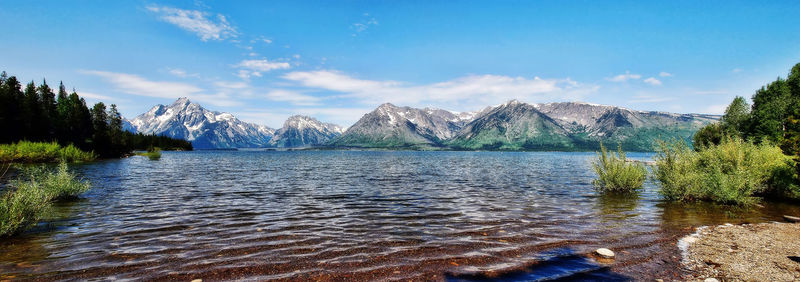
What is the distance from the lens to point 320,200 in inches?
1121

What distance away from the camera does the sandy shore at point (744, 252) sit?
10.6 meters

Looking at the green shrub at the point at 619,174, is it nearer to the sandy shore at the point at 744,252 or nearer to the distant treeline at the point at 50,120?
the sandy shore at the point at 744,252

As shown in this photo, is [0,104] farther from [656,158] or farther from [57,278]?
[656,158]

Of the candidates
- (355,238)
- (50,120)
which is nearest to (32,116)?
(50,120)

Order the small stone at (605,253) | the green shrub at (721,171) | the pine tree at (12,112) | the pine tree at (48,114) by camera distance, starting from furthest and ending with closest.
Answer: the pine tree at (48,114) → the pine tree at (12,112) → the green shrub at (721,171) → the small stone at (605,253)

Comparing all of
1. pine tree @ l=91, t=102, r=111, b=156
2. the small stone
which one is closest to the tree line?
the small stone

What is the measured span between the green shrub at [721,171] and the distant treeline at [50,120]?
128478mm

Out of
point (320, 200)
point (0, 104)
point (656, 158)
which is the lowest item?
point (320, 200)

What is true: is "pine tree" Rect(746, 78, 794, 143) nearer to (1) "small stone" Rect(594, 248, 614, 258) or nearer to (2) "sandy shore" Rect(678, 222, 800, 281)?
(2) "sandy shore" Rect(678, 222, 800, 281)

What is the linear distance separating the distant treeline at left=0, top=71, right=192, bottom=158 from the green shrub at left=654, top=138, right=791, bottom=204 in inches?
5058

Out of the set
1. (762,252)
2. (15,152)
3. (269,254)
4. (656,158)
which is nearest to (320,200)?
(269,254)

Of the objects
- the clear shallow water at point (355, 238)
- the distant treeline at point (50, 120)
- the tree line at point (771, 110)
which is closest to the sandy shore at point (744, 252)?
the clear shallow water at point (355, 238)

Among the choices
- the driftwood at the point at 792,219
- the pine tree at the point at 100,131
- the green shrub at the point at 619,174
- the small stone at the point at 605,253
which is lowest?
the driftwood at the point at 792,219

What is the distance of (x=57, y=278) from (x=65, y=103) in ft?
562
